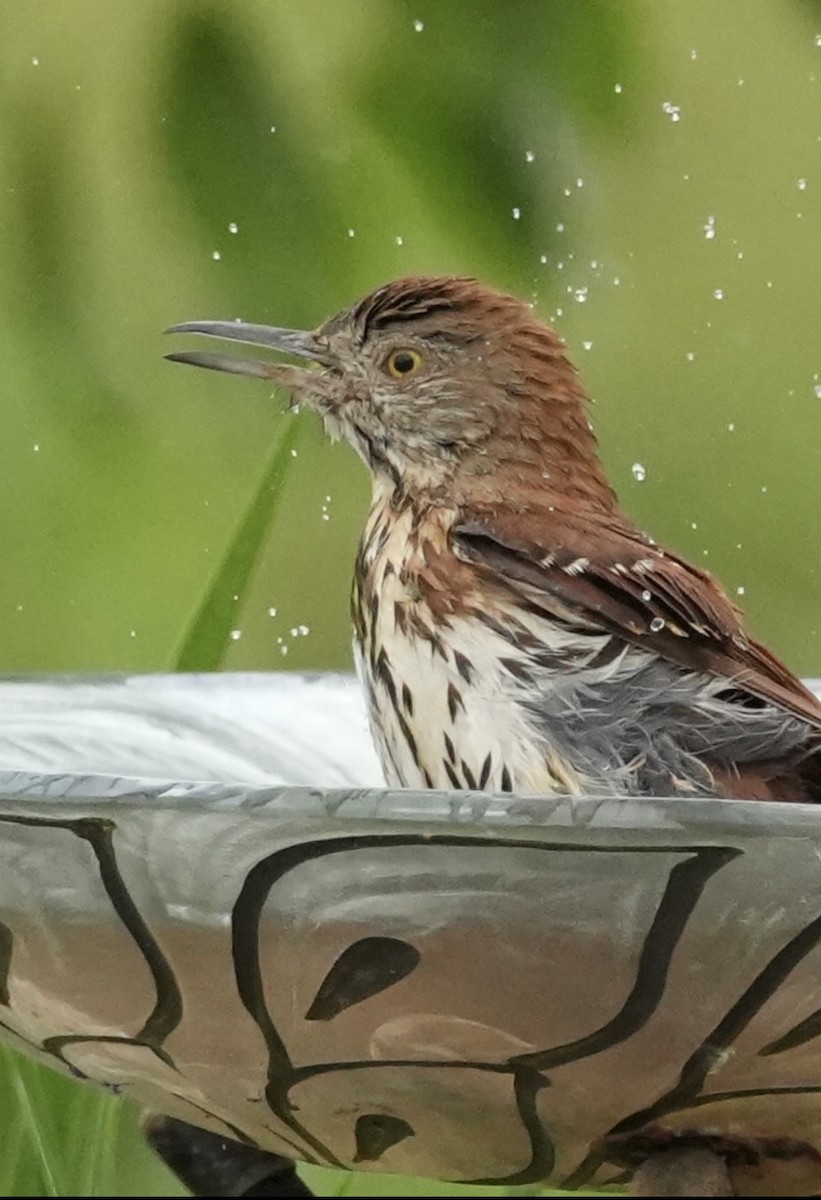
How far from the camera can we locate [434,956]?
0.39 metres

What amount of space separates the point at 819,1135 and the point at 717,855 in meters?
0.14

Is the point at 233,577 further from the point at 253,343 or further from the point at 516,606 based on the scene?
the point at 516,606

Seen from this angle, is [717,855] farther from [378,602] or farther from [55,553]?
[55,553]

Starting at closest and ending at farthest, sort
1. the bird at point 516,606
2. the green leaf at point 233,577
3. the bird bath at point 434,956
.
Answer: the bird bath at point 434,956 → the bird at point 516,606 → the green leaf at point 233,577

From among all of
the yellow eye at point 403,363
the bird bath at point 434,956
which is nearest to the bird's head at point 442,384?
the yellow eye at point 403,363

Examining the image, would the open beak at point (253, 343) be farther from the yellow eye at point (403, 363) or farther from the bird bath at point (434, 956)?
the bird bath at point (434, 956)

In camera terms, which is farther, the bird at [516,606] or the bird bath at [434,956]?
the bird at [516,606]

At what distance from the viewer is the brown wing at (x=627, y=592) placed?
62 centimetres

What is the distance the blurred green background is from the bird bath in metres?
0.73

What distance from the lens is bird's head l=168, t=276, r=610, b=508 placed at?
762mm

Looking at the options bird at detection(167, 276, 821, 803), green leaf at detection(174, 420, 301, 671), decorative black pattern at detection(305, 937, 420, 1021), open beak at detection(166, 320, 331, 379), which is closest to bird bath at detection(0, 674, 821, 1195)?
decorative black pattern at detection(305, 937, 420, 1021)

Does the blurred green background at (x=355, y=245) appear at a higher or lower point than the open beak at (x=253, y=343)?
higher

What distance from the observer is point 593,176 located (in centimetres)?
118

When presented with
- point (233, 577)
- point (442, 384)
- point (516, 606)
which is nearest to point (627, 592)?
point (516, 606)
